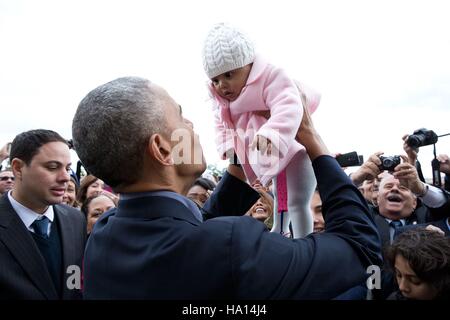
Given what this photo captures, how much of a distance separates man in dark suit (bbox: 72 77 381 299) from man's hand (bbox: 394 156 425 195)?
2073 millimetres

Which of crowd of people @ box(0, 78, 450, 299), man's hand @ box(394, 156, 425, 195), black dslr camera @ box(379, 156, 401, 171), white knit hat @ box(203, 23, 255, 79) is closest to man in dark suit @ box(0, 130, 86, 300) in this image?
crowd of people @ box(0, 78, 450, 299)

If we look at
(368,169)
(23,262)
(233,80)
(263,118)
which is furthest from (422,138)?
(23,262)

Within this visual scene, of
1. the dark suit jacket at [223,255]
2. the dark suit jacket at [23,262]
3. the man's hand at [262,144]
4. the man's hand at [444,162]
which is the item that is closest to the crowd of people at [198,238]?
the dark suit jacket at [223,255]

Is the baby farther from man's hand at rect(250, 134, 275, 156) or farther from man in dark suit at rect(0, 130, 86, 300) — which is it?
man in dark suit at rect(0, 130, 86, 300)

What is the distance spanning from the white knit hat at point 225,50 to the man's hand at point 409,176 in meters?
1.71

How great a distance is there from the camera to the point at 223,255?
1.25 m

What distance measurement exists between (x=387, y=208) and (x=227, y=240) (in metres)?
2.91

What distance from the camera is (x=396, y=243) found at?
2734 millimetres

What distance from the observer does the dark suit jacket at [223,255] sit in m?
1.25

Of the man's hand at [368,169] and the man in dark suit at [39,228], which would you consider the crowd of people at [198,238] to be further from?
the man's hand at [368,169]

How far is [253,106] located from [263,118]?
0.08m

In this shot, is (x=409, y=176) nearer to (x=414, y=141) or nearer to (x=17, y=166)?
(x=414, y=141)

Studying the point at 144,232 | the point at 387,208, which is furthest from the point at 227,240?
the point at 387,208
